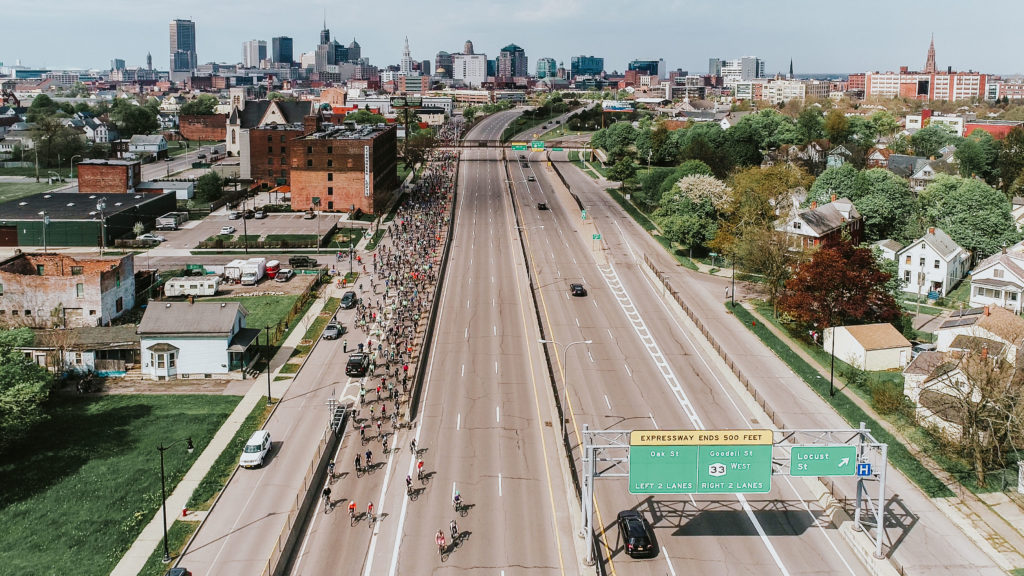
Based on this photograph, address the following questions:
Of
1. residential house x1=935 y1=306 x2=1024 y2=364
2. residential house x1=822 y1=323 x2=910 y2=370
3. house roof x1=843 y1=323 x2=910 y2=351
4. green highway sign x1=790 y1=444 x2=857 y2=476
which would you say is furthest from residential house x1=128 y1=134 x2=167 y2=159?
green highway sign x1=790 y1=444 x2=857 y2=476

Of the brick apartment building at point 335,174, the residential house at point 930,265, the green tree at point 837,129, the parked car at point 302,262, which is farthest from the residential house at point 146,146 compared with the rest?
the residential house at point 930,265

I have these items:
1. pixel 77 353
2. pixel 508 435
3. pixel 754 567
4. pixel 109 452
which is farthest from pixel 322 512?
pixel 77 353

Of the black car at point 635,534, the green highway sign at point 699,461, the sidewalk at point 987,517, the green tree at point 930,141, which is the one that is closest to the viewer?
the black car at point 635,534

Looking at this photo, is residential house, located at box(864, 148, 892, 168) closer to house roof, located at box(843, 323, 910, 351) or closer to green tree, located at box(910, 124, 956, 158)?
green tree, located at box(910, 124, 956, 158)

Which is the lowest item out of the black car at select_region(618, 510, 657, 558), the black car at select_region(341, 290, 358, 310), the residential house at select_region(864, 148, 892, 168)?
the black car at select_region(618, 510, 657, 558)

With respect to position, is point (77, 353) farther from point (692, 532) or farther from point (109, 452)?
point (692, 532)

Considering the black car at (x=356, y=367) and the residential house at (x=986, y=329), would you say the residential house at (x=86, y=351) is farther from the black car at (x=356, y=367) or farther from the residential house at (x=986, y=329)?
the residential house at (x=986, y=329)
